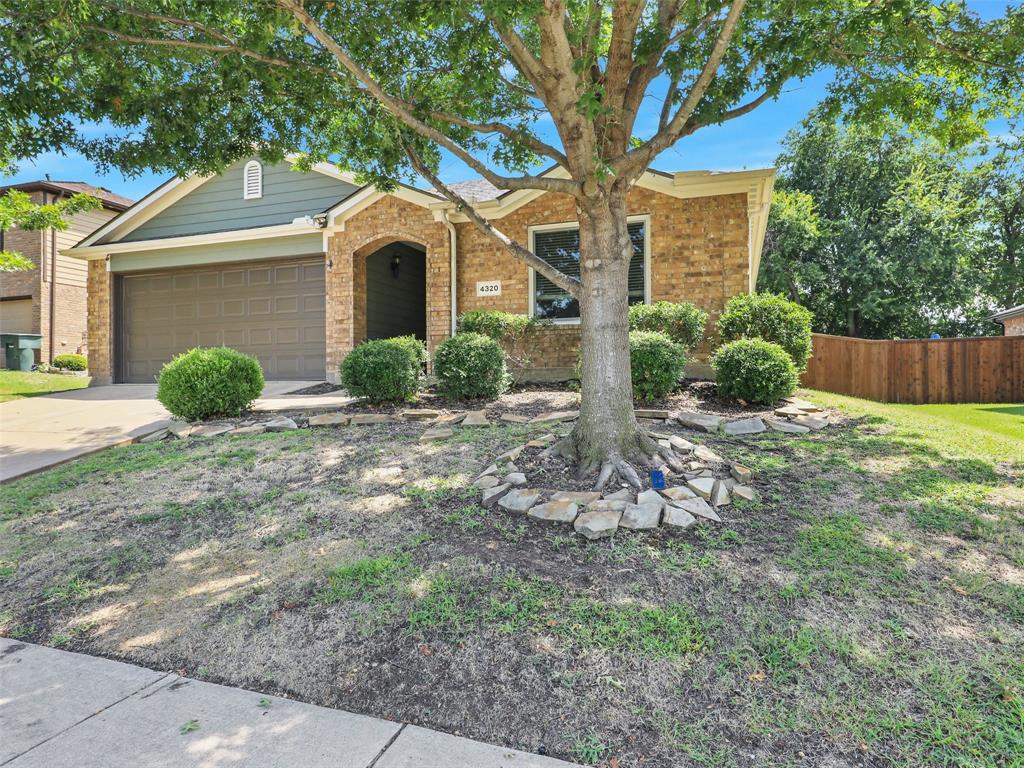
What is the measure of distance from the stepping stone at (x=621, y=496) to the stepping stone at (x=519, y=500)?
0.46 meters

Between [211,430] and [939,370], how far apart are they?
43.8 ft

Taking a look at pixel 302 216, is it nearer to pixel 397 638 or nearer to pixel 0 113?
pixel 0 113

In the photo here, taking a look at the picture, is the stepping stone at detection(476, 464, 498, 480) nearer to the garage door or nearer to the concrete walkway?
the concrete walkway

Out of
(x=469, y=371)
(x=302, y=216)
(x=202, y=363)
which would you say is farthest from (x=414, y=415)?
(x=302, y=216)

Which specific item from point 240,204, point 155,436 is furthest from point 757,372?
point 240,204

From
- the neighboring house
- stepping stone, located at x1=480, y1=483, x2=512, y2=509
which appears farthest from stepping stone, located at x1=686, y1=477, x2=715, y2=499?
the neighboring house

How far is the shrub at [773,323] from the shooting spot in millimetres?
7445

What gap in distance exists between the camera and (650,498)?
343 cm

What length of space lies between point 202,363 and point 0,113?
9.74 feet

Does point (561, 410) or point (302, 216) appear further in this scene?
point (302, 216)

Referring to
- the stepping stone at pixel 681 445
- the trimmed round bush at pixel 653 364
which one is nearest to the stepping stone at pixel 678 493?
the stepping stone at pixel 681 445

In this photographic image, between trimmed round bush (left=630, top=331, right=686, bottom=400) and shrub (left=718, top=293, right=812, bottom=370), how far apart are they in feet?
5.52

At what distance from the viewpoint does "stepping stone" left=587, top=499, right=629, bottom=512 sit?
3344mm

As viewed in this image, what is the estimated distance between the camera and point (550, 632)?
234 cm
